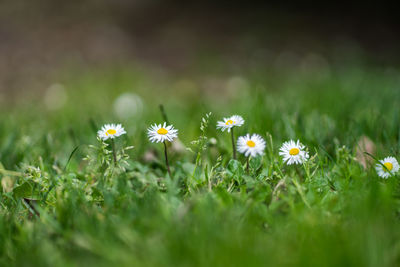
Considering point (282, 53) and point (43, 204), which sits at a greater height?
point (282, 53)

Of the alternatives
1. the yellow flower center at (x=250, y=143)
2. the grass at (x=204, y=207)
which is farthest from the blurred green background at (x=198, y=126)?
the yellow flower center at (x=250, y=143)

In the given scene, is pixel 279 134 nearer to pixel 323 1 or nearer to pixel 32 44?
pixel 32 44

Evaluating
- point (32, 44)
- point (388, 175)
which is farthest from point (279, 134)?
point (32, 44)

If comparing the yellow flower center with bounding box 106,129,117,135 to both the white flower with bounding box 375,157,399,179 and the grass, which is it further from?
the white flower with bounding box 375,157,399,179

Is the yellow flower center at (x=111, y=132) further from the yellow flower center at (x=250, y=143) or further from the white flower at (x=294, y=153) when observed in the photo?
the white flower at (x=294, y=153)

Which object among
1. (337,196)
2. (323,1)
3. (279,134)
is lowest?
(337,196)

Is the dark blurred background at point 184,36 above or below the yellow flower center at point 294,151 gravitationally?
above

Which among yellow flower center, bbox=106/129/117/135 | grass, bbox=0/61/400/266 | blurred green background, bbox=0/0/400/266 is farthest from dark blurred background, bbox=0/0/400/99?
yellow flower center, bbox=106/129/117/135
